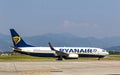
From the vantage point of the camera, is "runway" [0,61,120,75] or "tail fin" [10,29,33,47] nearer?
"runway" [0,61,120,75]

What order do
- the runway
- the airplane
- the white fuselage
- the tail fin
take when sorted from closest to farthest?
the runway
the airplane
the white fuselage
the tail fin

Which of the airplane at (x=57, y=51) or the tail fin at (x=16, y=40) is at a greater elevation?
the tail fin at (x=16, y=40)

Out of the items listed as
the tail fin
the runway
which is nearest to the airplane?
the tail fin

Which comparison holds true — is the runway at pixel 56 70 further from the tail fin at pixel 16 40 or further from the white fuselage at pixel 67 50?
the tail fin at pixel 16 40

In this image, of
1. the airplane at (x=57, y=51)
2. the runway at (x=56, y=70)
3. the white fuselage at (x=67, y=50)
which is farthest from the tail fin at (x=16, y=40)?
the runway at (x=56, y=70)

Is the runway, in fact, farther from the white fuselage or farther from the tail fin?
the tail fin

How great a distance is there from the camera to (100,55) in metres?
89.1

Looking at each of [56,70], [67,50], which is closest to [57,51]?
[67,50]

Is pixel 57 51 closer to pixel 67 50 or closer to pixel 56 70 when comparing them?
pixel 67 50

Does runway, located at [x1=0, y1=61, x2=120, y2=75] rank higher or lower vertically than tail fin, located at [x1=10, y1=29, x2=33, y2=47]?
lower

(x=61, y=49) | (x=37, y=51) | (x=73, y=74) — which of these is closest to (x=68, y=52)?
(x=61, y=49)

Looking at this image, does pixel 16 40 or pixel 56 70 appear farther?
pixel 16 40

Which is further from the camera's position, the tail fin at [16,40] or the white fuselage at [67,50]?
the tail fin at [16,40]

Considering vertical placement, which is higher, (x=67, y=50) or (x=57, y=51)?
(x=67, y=50)
